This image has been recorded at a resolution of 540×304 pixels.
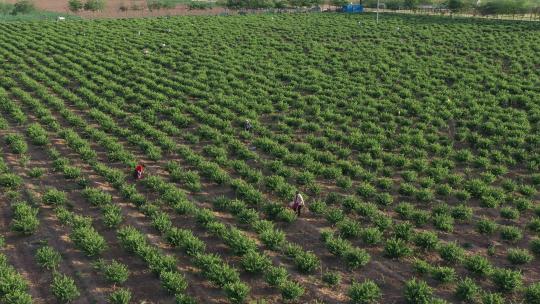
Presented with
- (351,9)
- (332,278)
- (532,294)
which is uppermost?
(351,9)

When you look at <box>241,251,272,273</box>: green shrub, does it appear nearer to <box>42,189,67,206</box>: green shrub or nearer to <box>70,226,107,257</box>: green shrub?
<box>70,226,107,257</box>: green shrub

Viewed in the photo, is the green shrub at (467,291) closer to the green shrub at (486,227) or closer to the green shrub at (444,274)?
the green shrub at (444,274)

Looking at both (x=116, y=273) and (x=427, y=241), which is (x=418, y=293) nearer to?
(x=427, y=241)

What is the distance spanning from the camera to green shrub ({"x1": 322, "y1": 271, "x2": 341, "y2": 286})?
11492 millimetres

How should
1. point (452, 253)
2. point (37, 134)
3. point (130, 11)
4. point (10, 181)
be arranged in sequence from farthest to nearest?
point (130, 11) < point (37, 134) < point (10, 181) < point (452, 253)

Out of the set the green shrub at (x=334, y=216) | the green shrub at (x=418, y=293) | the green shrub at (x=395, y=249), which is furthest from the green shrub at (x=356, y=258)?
→ the green shrub at (x=334, y=216)

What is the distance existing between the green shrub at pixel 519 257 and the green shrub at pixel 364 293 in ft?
13.0

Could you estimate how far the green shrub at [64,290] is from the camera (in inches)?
424

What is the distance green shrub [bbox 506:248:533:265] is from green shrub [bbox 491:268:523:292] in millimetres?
760

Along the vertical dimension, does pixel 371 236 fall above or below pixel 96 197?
below

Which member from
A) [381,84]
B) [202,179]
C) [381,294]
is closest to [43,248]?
[202,179]

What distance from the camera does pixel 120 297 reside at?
10.6 meters

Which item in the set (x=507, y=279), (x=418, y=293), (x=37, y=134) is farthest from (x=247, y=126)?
(x=507, y=279)

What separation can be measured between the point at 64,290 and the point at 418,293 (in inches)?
319
